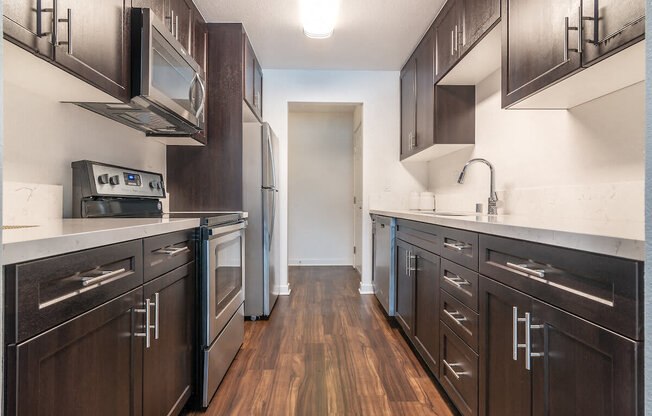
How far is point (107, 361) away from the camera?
3.18 feet

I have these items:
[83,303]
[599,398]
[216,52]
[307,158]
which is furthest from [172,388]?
[307,158]

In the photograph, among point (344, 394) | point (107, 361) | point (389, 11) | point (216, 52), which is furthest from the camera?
point (216, 52)

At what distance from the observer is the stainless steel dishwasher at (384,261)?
8.61 feet

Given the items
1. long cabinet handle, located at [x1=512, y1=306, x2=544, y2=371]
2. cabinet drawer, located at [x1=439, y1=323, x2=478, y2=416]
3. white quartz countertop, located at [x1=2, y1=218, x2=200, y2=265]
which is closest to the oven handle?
white quartz countertop, located at [x1=2, y1=218, x2=200, y2=265]

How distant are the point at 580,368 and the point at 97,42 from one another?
1.81 metres

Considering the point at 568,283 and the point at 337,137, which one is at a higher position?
the point at 337,137

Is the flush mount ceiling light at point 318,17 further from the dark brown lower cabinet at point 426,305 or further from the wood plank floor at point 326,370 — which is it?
the wood plank floor at point 326,370

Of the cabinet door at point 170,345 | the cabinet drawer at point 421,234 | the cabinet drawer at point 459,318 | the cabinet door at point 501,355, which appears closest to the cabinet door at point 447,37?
the cabinet drawer at point 421,234

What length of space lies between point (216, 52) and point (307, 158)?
2578 mm

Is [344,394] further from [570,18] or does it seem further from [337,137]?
[337,137]

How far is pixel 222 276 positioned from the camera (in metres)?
1.85

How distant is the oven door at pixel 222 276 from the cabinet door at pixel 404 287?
1051 mm

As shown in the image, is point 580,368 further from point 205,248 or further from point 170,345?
point 205,248

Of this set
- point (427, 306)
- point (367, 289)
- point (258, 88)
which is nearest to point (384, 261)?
point (367, 289)
